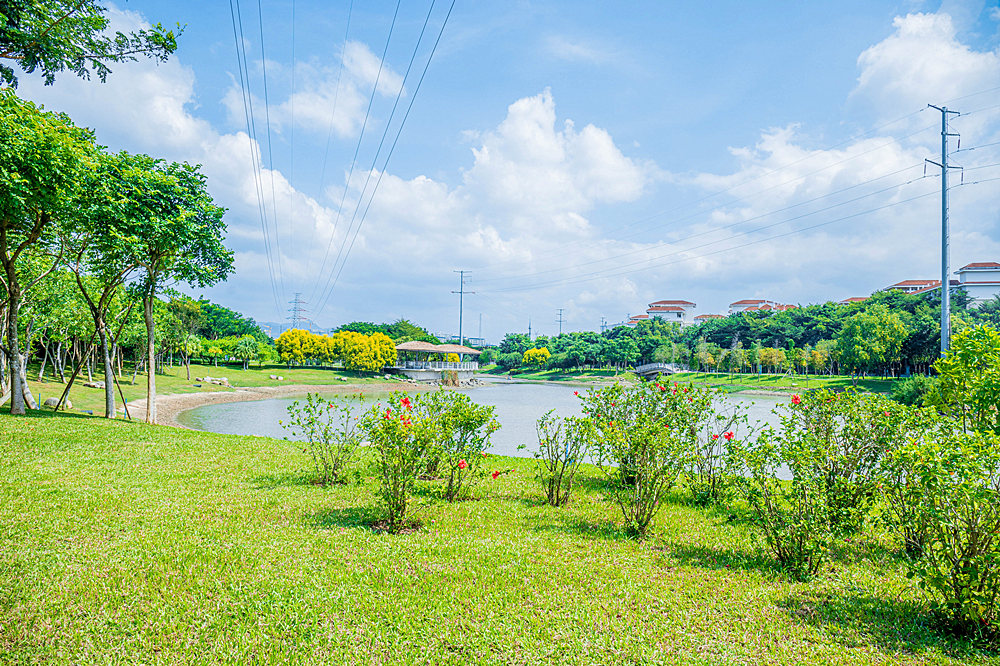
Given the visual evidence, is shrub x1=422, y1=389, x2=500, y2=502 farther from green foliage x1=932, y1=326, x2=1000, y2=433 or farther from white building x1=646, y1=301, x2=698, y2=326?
white building x1=646, y1=301, x2=698, y2=326

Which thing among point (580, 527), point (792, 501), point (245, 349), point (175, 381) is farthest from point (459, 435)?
point (245, 349)

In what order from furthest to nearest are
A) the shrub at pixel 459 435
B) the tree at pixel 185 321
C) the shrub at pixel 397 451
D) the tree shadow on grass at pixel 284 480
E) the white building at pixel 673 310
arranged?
the white building at pixel 673 310, the tree at pixel 185 321, the tree shadow on grass at pixel 284 480, the shrub at pixel 459 435, the shrub at pixel 397 451

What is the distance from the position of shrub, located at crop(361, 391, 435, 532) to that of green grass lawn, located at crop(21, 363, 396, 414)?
1541 cm

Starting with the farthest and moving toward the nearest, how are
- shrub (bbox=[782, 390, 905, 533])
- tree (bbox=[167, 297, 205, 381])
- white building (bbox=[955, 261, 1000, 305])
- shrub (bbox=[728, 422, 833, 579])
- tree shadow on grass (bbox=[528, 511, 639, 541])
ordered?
white building (bbox=[955, 261, 1000, 305]) → tree (bbox=[167, 297, 205, 381]) → tree shadow on grass (bbox=[528, 511, 639, 541]) → shrub (bbox=[782, 390, 905, 533]) → shrub (bbox=[728, 422, 833, 579])

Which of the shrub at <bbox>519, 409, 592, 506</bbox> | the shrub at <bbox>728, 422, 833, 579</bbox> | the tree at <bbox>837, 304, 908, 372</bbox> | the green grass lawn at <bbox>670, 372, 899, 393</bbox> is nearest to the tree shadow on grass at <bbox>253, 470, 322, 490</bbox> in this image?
the shrub at <bbox>519, 409, 592, 506</bbox>

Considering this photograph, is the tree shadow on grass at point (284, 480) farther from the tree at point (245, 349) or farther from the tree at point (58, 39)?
the tree at point (245, 349)

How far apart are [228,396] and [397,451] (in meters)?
30.1

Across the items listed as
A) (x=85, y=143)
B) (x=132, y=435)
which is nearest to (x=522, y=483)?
(x=132, y=435)

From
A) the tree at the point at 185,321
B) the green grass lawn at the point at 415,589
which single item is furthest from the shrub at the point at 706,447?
the tree at the point at 185,321

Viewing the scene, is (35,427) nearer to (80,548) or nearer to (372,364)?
(80,548)

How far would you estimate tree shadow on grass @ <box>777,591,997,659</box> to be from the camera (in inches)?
120

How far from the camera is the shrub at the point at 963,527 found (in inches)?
117

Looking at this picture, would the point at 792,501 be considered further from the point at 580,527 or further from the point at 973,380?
the point at 973,380

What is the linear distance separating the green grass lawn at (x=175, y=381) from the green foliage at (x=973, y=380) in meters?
20.2
